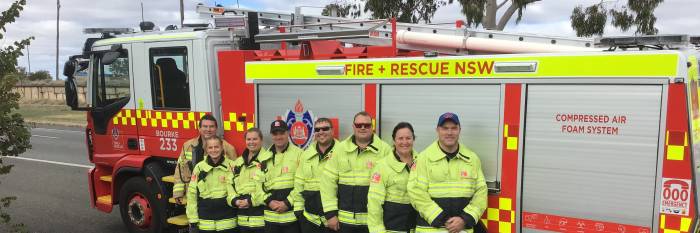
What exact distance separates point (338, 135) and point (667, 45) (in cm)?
247

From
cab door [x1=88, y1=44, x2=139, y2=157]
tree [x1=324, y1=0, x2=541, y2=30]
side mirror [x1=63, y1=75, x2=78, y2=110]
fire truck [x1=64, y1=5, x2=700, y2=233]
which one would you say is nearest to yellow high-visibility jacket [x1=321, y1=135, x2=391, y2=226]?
fire truck [x1=64, y1=5, x2=700, y2=233]

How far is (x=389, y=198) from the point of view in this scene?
3943 mm

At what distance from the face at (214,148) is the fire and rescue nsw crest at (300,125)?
0.63 metres

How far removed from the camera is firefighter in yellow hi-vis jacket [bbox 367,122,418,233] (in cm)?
389

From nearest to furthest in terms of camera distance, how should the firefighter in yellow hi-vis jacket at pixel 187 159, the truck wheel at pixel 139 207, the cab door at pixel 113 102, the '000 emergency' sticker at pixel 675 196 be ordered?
the '000 emergency' sticker at pixel 675 196 → the firefighter in yellow hi-vis jacket at pixel 187 159 → the truck wheel at pixel 139 207 → the cab door at pixel 113 102

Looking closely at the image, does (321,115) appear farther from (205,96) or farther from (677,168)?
(677,168)

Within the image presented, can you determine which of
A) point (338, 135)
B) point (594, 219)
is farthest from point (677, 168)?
point (338, 135)

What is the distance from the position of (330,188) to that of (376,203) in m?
0.46

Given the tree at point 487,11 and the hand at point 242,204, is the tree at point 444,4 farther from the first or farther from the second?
the hand at point 242,204

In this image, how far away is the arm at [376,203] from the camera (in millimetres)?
3900

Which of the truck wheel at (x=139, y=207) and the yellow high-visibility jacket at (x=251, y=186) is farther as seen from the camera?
the truck wheel at (x=139, y=207)

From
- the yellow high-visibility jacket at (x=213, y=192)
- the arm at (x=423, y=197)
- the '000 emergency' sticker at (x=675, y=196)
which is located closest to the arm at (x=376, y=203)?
the arm at (x=423, y=197)

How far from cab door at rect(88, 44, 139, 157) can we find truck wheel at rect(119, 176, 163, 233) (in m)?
0.39

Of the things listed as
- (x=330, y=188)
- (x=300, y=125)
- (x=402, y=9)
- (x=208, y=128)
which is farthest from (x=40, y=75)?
(x=330, y=188)
